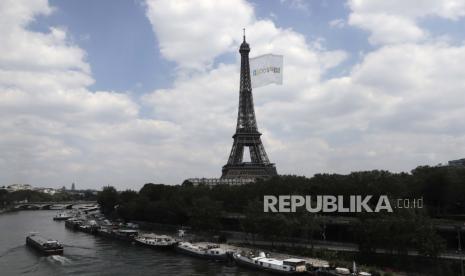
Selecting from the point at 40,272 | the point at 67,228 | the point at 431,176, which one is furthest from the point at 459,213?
the point at 67,228

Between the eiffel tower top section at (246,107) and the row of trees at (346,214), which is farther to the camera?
the eiffel tower top section at (246,107)

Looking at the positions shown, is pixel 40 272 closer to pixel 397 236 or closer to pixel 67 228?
pixel 397 236

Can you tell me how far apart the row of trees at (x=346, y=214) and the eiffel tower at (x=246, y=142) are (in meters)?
26.1

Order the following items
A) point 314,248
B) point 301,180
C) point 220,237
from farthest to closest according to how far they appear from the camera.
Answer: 1. point 301,180
2. point 220,237
3. point 314,248

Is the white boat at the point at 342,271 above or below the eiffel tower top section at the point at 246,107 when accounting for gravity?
below

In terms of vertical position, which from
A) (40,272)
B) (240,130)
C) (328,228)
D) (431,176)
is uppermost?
(240,130)

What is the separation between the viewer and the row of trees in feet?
167

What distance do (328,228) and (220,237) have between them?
16.7 metres

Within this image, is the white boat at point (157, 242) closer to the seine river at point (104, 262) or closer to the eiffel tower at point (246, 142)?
the seine river at point (104, 262)

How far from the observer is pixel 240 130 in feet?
431

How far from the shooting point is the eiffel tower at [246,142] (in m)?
128
